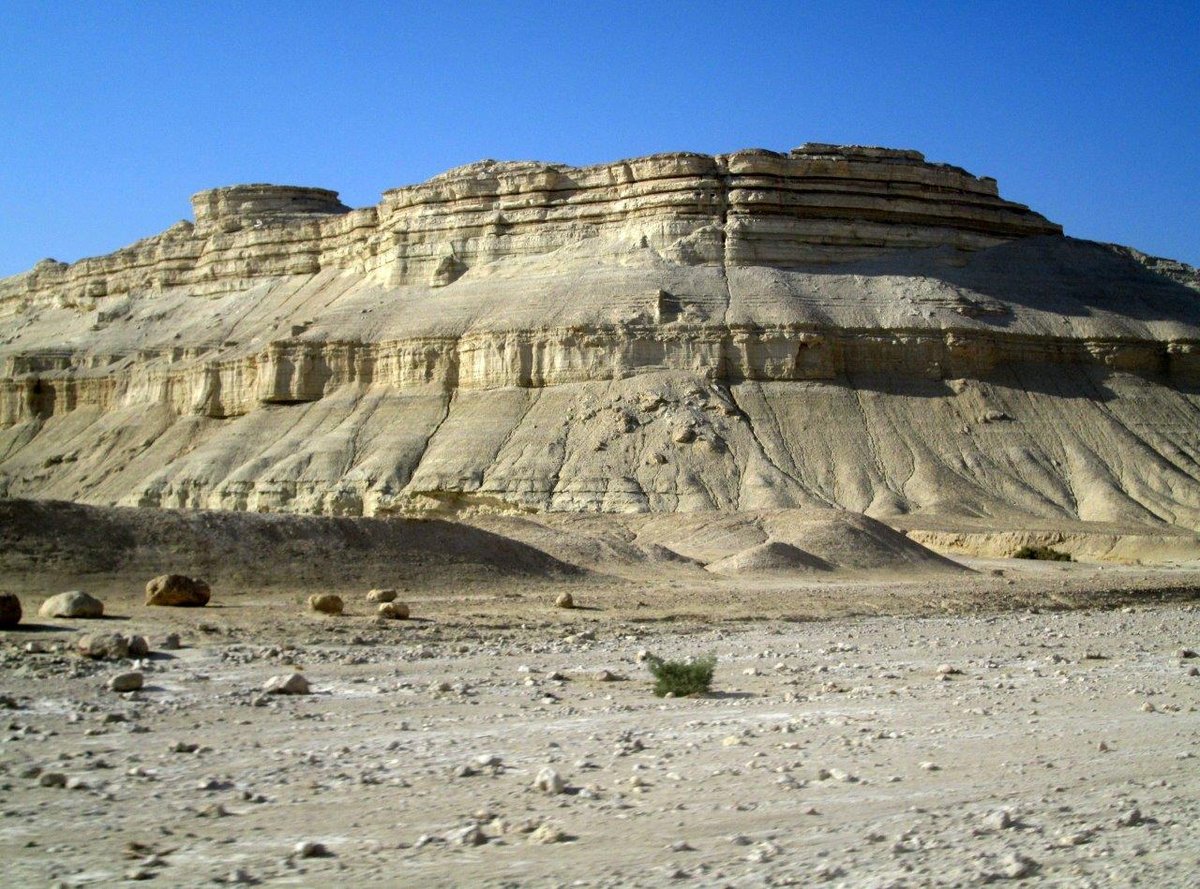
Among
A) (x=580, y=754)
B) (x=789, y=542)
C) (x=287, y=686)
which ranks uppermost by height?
(x=789, y=542)

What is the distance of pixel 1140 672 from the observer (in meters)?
14.8

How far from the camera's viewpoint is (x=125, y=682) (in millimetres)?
12008

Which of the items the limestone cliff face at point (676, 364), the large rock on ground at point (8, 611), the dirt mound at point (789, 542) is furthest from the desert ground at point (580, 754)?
the limestone cliff face at point (676, 364)

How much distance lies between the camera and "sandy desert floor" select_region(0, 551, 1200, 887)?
22.6 feet

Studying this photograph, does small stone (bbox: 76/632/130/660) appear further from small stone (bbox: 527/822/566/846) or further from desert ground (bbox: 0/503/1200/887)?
small stone (bbox: 527/822/566/846)

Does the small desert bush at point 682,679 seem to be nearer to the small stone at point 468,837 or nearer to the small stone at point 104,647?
the small stone at point 468,837

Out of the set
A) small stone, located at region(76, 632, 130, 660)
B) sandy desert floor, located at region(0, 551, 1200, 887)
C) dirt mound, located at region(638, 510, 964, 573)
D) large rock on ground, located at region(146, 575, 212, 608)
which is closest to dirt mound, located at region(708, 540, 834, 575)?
dirt mound, located at region(638, 510, 964, 573)

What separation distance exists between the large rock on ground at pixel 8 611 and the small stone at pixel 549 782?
411 inches

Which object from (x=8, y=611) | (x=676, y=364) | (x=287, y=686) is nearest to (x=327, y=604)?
(x=8, y=611)

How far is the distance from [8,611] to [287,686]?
237 inches

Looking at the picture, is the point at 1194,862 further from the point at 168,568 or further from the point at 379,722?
the point at 168,568

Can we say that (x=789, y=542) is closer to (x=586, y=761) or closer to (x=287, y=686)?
(x=287, y=686)

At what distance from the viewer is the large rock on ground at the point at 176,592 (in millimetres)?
20094

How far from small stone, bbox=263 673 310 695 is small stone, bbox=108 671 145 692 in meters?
1.21
